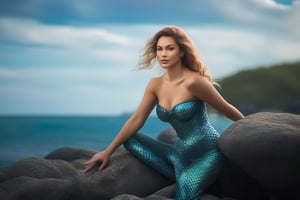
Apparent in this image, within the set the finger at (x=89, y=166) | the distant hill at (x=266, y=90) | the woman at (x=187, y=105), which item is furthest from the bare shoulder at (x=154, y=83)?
the distant hill at (x=266, y=90)

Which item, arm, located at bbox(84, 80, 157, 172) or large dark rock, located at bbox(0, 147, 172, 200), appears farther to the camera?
arm, located at bbox(84, 80, 157, 172)

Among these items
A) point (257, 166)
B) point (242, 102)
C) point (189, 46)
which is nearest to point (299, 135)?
point (257, 166)

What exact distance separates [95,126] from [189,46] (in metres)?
2.62

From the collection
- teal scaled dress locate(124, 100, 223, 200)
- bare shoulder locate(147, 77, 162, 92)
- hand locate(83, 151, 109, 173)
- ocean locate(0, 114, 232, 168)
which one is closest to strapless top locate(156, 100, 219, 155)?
teal scaled dress locate(124, 100, 223, 200)

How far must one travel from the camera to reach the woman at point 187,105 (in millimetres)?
2688

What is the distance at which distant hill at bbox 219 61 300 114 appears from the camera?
5371 millimetres

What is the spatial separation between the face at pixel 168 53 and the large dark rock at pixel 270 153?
1.42ft

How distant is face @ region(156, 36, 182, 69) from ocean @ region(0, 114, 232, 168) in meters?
1.87

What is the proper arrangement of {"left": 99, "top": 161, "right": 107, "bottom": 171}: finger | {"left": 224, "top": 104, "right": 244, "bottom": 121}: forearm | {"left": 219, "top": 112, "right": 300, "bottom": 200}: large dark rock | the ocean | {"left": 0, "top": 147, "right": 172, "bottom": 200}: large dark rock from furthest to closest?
1. the ocean
2. {"left": 99, "top": 161, "right": 107, "bottom": 171}: finger
3. {"left": 224, "top": 104, "right": 244, "bottom": 121}: forearm
4. {"left": 0, "top": 147, "right": 172, "bottom": 200}: large dark rock
5. {"left": 219, "top": 112, "right": 300, "bottom": 200}: large dark rock

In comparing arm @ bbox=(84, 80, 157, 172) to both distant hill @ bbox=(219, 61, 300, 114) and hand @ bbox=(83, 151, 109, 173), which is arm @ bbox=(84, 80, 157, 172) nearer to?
hand @ bbox=(83, 151, 109, 173)

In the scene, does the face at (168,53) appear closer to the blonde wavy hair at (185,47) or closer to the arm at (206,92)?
the blonde wavy hair at (185,47)

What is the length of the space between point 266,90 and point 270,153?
10.1 feet

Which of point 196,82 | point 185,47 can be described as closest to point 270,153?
point 196,82

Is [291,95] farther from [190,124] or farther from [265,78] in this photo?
[190,124]
